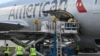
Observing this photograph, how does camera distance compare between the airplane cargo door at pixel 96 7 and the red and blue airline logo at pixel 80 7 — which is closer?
the airplane cargo door at pixel 96 7

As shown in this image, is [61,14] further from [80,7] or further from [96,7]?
[96,7]

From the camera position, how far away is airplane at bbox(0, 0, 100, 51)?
16.0 meters

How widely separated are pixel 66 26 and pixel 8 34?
3345 millimetres

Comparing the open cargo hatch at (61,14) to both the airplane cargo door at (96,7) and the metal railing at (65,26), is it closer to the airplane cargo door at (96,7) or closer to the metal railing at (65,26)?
the metal railing at (65,26)

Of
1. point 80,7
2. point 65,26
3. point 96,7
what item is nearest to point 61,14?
point 65,26

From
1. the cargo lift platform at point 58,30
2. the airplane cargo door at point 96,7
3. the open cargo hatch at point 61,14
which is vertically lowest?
the cargo lift platform at point 58,30

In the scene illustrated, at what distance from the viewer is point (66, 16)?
56.3 ft

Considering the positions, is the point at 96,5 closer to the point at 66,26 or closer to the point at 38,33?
the point at 66,26

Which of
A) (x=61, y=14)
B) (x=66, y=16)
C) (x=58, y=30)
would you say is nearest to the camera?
(x=58, y=30)

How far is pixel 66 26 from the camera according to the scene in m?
16.3

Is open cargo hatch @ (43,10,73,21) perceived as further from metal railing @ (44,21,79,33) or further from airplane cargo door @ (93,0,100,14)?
airplane cargo door @ (93,0,100,14)

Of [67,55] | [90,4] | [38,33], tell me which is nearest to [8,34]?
[38,33]

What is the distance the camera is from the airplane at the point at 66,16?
16.0 m

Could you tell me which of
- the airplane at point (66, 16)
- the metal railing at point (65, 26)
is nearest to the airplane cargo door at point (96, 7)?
the airplane at point (66, 16)
